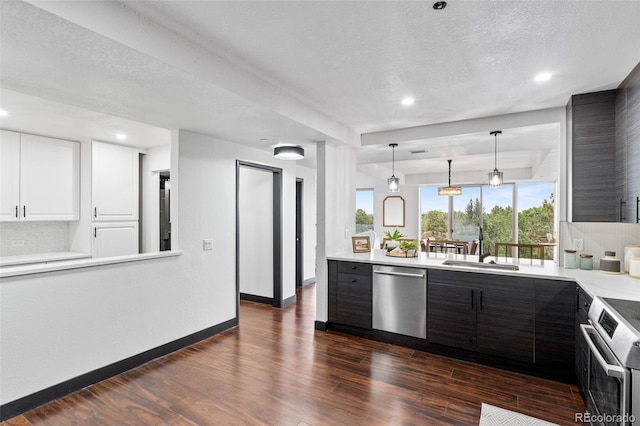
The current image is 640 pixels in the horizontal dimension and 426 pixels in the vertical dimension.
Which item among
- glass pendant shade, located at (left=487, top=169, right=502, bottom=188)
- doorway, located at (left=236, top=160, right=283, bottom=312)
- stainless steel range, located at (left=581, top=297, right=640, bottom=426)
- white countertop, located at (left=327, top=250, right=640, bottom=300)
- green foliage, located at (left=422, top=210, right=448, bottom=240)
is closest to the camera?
stainless steel range, located at (left=581, top=297, right=640, bottom=426)

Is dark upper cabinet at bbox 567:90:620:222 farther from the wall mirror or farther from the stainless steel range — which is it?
the wall mirror

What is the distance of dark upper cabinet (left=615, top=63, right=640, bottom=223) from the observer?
236 cm

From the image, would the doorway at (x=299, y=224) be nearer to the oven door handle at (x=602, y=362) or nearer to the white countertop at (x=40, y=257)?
the white countertop at (x=40, y=257)

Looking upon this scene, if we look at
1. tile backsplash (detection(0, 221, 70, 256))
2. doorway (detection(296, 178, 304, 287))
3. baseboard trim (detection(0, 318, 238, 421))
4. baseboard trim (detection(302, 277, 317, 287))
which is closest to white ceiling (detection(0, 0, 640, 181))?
tile backsplash (detection(0, 221, 70, 256))

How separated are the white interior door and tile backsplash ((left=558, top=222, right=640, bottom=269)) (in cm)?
369

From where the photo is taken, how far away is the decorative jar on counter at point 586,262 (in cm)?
303

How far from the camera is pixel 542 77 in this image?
2.58m

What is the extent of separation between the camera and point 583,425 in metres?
2.18

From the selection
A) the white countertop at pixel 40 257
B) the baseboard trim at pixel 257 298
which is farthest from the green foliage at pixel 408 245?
the white countertop at pixel 40 257

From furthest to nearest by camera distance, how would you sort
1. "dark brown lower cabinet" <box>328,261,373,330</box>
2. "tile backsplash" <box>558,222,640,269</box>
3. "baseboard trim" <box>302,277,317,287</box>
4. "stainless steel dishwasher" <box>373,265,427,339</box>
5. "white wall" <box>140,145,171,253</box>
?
"baseboard trim" <box>302,277,317,287</box> → "white wall" <box>140,145,171,253</box> → "dark brown lower cabinet" <box>328,261,373,330</box> → "stainless steel dishwasher" <box>373,265,427,339</box> → "tile backsplash" <box>558,222,640,269</box>

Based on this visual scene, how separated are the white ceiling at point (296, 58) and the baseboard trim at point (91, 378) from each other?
7.19 feet

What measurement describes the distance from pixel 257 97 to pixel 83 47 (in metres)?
1.16

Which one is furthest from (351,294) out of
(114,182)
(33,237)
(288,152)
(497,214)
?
(497,214)

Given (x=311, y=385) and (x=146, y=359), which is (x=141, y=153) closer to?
(x=146, y=359)
